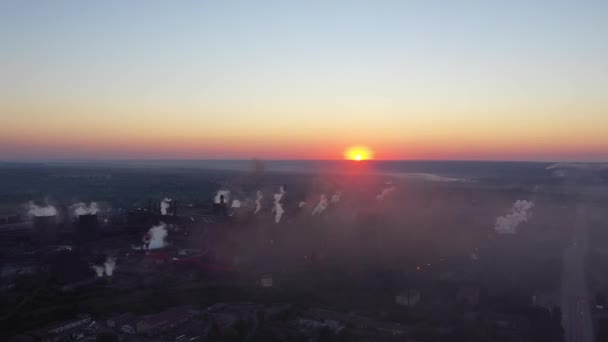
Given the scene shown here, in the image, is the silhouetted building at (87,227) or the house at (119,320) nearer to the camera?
the house at (119,320)

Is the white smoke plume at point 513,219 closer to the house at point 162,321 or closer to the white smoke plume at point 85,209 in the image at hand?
the house at point 162,321

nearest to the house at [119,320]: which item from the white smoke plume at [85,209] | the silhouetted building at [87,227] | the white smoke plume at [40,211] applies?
the silhouetted building at [87,227]

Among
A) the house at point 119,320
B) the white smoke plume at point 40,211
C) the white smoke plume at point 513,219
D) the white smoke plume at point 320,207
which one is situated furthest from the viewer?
A: the white smoke plume at point 320,207

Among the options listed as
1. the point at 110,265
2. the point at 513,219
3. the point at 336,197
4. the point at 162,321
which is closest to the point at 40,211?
the point at 110,265

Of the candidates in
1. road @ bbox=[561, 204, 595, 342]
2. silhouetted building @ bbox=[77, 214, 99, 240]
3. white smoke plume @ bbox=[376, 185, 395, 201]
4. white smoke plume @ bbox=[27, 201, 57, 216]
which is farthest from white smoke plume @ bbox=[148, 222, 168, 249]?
white smoke plume @ bbox=[376, 185, 395, 201]

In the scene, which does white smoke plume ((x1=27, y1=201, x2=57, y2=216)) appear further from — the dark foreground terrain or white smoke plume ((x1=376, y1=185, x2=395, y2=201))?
white smoke plume ((x1=376, y1=185, x2=395, y2=201))

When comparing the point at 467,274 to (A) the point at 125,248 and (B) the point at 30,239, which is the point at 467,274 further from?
(B) the point at 30,239

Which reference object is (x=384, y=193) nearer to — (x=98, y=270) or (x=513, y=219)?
(x=513, y=219)
